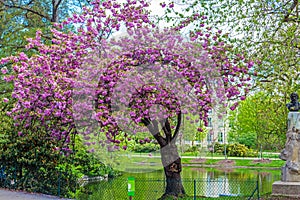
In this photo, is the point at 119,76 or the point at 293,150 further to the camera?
the point at 293,150

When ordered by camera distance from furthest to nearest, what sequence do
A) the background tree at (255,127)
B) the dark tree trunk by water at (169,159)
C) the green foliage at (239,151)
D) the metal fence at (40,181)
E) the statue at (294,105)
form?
the green foliage at (239,151), the background tree at (255,127), the dark tree trunk by water at (169,159), the metal fence at (40,181), the statue at (294,105)

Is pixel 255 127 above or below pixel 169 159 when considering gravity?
above

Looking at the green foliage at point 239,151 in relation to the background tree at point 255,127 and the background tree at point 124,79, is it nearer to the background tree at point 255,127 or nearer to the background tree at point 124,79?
the background tree at point 255,127

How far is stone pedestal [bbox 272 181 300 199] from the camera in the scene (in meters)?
11.8

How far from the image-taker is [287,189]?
1190 cm

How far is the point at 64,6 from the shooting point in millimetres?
22250

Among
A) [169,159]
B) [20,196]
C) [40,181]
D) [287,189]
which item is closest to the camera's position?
[287,189]

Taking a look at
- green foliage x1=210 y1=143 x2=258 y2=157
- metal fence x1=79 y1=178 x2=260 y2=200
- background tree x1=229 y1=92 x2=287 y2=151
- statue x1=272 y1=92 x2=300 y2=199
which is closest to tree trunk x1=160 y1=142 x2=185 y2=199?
metal fence x1=79 y1=178 x2=260 y2=200

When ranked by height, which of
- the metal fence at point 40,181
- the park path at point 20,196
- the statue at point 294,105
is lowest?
the park path at point 20,196

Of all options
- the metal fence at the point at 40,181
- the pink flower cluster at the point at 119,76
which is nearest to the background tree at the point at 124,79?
the pink flower cluster at the point at 119,76

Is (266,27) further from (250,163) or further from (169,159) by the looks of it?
(250,163)

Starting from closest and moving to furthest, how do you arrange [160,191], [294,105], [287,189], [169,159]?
[287,189]
[294,105]
[169,159]
[160,191]

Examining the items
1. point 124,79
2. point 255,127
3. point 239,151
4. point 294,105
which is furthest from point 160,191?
point 239,151

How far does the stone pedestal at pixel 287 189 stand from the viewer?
11772 mm
